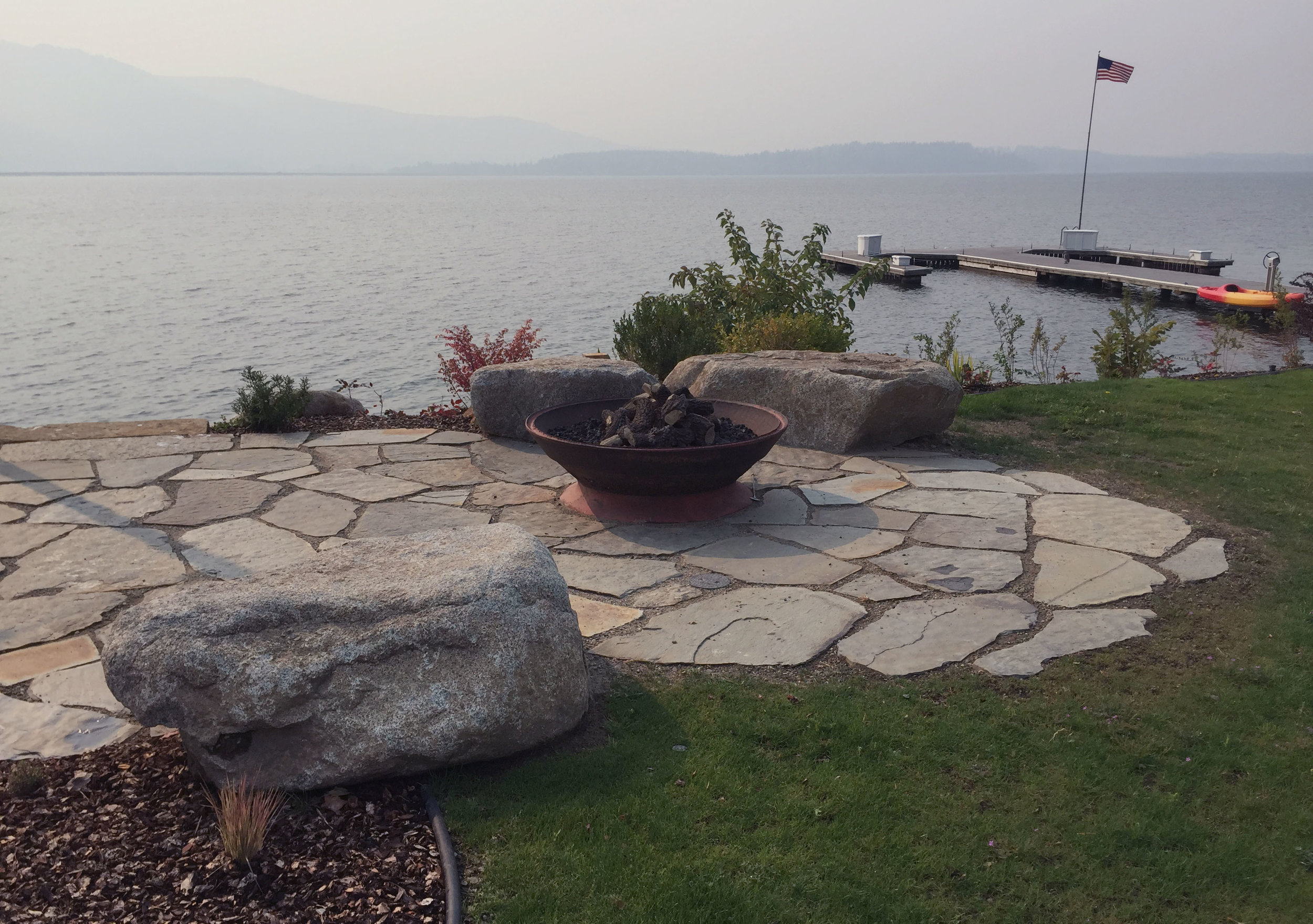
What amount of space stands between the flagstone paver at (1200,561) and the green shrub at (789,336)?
13.1ft

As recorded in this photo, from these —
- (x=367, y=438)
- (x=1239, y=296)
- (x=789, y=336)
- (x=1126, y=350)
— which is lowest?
(x=1239, y=296)

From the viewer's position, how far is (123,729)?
3293 millimetres

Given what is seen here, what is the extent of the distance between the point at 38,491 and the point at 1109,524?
247 inches

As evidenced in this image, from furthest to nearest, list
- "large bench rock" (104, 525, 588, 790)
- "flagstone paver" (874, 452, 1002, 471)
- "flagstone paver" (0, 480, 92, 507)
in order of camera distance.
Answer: "flagstone paver" (874, 452, 1002, 471) < "flagstone paver" (0, 480, 92, 507) < "large bench rock" (104, 525, 588, 790)

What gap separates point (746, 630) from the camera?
Answer: 13.3ft

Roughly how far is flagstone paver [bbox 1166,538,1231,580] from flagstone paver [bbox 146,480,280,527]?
4.95m

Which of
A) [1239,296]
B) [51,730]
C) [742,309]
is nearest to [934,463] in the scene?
[742,309]

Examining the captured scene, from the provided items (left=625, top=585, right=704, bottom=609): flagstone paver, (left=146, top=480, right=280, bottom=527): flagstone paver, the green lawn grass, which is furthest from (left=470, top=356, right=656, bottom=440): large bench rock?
the green lawn grass

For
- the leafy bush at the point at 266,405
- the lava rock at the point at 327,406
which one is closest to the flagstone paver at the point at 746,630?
the leafy bush at the point at 266,405

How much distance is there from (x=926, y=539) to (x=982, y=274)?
34978 mm

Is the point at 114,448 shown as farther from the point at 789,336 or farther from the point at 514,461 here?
the point at 789,336

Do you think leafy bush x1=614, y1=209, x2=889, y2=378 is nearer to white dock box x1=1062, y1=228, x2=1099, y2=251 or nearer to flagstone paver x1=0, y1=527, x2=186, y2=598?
flagstone paver x1=0, y1=527, x2=186, y2=598

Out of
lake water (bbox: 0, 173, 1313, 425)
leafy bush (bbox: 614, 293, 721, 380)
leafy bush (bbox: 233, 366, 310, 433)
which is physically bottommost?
lake water (bbox: 0, 173, 1313, 425)

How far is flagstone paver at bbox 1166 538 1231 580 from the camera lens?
466cm
